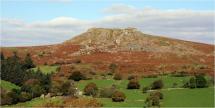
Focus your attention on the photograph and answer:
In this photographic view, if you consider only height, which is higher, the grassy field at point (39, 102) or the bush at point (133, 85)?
the bush at point (133, 85)

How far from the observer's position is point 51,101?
4675 cm

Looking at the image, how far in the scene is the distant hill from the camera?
8245 cm

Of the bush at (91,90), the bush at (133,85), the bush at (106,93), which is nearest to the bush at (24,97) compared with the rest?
the bush at (91,90)

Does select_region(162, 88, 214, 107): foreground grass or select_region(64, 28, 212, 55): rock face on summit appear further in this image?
select_region(64, 28, 212, 55): rock face on summit

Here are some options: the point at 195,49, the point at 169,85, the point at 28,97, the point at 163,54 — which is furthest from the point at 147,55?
the point at 28,97

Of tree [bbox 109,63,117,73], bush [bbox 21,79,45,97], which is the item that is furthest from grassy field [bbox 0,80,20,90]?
tree [bbox 109,63,117,73]

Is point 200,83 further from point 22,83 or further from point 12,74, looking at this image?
point 12,74

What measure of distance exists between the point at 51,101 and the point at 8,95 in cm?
615

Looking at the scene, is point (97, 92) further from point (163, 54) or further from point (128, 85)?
point (163, 54)

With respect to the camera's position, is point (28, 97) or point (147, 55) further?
point (147, 55)

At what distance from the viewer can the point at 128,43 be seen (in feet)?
348

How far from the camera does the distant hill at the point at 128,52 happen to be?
8245 cm

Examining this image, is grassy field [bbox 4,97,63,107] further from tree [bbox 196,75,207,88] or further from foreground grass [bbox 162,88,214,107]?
tree [bbox 196,75,207,88]

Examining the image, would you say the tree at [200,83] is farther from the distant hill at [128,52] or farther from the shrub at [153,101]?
the distant hill at [128,52]
